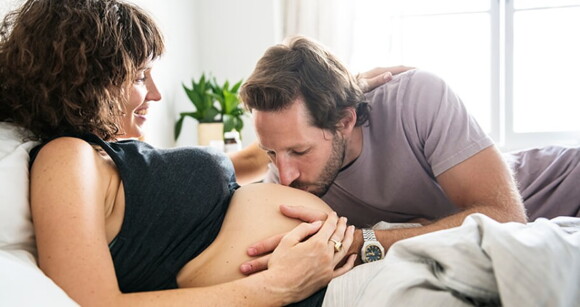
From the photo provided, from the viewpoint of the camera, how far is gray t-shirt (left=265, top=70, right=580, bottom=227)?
1549 mm

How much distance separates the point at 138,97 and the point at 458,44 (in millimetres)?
2943

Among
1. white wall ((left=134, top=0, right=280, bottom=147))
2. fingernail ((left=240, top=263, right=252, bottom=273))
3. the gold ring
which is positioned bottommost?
fingernail ((left=240, top=263, right=252, bottom=273))

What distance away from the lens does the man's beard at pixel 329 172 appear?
164cm

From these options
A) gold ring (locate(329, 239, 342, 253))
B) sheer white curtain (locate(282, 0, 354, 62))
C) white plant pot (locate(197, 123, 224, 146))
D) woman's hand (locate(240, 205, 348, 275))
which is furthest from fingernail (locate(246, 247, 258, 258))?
sheer white curtain (locate(282, 0, 354, 62))

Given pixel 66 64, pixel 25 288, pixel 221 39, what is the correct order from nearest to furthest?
1. pixel 25 288
2. pixel 66 64
3. pixel 221 39

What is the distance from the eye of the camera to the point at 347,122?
1691 millimetres

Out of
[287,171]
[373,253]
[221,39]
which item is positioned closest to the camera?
[373,253]

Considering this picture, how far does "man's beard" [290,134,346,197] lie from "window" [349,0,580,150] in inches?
82.7

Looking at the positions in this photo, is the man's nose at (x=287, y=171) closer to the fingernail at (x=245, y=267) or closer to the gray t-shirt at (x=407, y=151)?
the gray t-shirt at (x=407, y=151)

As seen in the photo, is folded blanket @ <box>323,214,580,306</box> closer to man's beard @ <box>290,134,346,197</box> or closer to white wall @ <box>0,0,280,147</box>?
man's beard @ <box>290,134,346,197</box>

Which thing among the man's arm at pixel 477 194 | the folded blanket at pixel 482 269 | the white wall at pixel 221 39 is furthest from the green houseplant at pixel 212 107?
the folded blanket at pixel 482 269

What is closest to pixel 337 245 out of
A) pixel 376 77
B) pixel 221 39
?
pixel 376 77

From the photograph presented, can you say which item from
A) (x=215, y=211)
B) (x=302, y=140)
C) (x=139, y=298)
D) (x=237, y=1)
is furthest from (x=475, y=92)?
(x=139, y=298)

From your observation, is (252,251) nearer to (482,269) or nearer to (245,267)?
(245,267)
